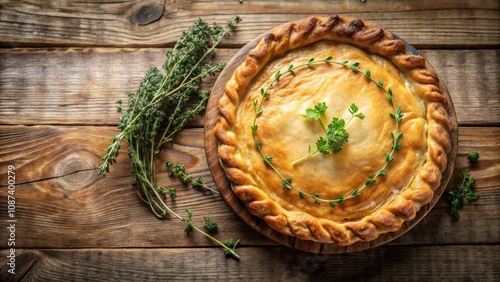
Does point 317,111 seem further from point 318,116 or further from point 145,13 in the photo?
point 145,13

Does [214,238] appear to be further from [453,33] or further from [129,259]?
[453,33]

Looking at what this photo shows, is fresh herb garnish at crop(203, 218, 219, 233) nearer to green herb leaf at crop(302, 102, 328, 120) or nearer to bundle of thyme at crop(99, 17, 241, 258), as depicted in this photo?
bundle of thyme at crop(99, 17, 241, 258)

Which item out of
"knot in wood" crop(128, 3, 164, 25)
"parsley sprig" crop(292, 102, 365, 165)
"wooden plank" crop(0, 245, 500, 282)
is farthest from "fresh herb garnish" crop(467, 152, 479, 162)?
"knot in wood" crop(128, 3, 164, 25)

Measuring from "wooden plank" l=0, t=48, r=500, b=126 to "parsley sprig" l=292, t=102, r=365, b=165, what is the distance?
87cm

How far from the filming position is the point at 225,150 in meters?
2.84

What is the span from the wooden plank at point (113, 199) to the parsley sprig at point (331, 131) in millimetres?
819

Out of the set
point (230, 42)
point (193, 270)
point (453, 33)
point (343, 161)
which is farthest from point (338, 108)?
point (193, 270)

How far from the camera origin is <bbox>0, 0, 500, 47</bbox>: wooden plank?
341 cm

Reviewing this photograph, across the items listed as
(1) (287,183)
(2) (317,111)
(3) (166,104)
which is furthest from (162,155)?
(2) (317,111)

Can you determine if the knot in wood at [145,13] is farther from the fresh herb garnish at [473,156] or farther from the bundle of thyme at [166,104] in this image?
the fresh herb garnish at [473,156]

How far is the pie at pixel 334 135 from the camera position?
2805 mm

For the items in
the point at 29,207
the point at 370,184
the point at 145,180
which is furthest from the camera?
the point at 29,207

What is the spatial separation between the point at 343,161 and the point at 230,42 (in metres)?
1.18

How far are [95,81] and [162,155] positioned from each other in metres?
0.70
